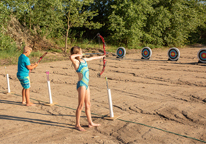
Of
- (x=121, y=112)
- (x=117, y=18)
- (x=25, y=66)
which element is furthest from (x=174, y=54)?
(x=25, y=66)

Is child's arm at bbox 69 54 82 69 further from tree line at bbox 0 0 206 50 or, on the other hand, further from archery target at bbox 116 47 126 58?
tree line at bbox 0 0 206 50

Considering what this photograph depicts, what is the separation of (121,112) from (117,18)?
16837mm

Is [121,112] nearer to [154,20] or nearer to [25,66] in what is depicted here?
[25,66]

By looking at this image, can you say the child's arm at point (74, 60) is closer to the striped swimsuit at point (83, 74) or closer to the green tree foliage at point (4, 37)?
the striped swimsuit at point (83, 74)

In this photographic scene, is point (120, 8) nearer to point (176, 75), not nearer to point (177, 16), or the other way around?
point (177, 16)

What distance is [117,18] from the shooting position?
21.2 meters

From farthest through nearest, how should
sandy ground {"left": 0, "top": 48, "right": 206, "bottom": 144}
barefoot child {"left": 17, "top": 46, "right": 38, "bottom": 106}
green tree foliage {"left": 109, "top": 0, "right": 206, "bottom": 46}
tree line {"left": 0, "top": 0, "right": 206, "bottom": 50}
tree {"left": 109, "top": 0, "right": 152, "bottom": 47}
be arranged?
1. green tree foliage {"left": 109, "top": 0, "right": 206, "bottom": 46}
2. tree {"left": 109, "top": 0, "right": 152, "bottom": 47}
3. tree line {"left": 0, "top": 0, "right": 206, "bottom": 50}
4. barefoot child {"left": 17, "top": 46, "right": 38, "bottom": 106}
5. sandy ground {"left": 0, "top": 48, "right": 206, "bottom": 144}

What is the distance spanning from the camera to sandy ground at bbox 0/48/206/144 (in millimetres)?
4176

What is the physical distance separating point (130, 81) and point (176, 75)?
221 centimetres

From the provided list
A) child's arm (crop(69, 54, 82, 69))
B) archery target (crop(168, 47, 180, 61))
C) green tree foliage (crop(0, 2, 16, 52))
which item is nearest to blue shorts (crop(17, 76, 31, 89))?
child's arm (crop(69, 54, 82, 69))

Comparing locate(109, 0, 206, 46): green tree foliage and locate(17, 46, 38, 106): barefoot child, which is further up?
locate(109, 0, 206, 46): green tree foliage

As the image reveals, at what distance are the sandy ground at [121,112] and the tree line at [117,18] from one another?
10.0 m

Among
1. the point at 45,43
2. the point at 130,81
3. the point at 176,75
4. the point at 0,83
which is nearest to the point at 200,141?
the point at 130,81

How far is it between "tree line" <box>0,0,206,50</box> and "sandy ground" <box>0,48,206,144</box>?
32.9ft
